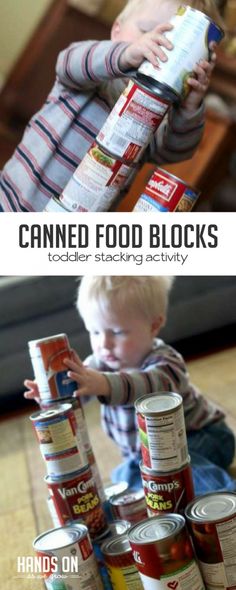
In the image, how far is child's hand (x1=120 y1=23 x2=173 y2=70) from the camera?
481 millimetres

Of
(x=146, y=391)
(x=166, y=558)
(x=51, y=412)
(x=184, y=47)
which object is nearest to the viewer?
(x=184, y=47)

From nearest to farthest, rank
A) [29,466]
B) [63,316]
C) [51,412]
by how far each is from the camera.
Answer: [51,412], [29,466], [63,316]

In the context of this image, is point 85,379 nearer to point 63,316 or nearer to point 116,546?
point 116,546

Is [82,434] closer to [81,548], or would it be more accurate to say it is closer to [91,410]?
[81,548]

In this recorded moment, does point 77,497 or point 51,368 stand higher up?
point 51,368

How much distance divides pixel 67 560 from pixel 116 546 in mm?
64

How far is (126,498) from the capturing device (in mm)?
864

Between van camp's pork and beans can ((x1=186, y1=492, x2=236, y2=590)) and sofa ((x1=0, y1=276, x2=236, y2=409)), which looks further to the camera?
sofa ((x1=0, y1=276, x2=236, y2=409))

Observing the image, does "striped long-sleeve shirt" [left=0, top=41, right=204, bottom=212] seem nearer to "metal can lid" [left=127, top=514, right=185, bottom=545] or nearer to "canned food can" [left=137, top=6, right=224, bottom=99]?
"canned food can" [left=137, top=6, right=224, bottom=99]

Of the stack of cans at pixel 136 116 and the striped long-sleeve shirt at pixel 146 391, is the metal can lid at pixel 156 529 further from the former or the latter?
the stack of cans at pixel 136 116

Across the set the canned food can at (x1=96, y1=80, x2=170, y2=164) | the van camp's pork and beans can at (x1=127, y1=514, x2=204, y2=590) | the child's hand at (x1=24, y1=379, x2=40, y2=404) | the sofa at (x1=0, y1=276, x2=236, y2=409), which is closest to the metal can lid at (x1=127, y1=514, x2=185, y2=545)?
the van camp's pork and beans can at (x1=127, y1=514, x2=204, y2=590)

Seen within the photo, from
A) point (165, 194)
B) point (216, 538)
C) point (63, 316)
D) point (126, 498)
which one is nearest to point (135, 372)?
point (126, 498)

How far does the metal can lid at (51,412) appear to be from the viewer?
2.39 ft

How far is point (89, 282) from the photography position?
0.90 metres
